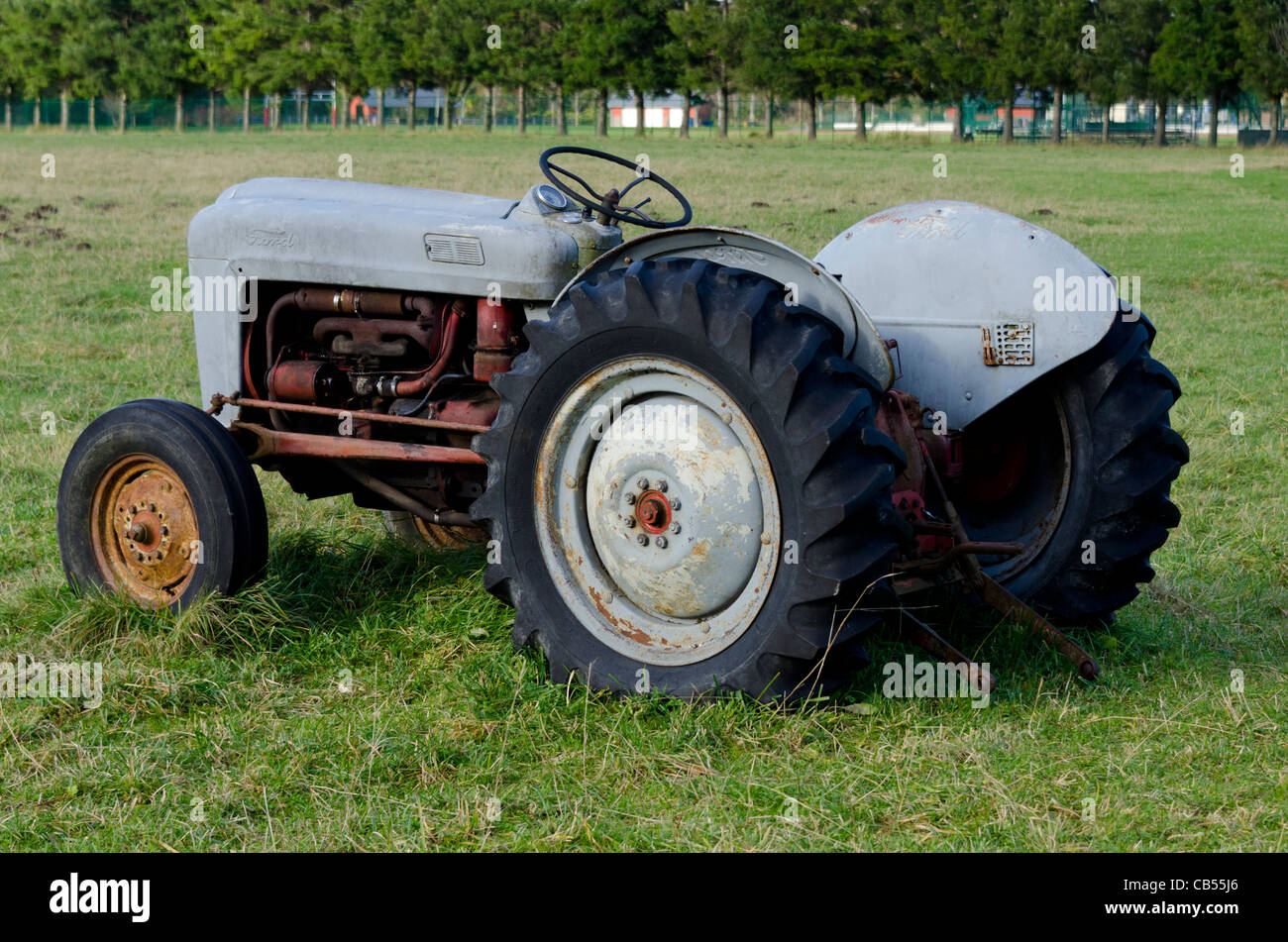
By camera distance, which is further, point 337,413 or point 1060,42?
point 1060,42

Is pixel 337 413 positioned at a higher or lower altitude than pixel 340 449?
higher

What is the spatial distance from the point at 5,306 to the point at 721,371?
1040 cm

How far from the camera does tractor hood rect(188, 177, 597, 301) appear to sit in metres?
4.92

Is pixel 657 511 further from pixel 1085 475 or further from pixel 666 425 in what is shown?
pixel 1085 475

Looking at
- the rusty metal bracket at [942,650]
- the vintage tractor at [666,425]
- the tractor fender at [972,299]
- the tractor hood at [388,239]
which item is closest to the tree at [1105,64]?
the tractor fender at [972,299]

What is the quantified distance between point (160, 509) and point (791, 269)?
254cm

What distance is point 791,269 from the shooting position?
4438 millimetres

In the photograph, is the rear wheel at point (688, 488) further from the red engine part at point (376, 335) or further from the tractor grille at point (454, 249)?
the red engine part at point (376, 335)

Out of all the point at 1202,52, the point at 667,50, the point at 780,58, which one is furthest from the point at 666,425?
the point at 667,50

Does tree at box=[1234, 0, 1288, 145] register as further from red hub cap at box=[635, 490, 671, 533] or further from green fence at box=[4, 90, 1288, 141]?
red hub cap at box=[635, 490, 671, 533]

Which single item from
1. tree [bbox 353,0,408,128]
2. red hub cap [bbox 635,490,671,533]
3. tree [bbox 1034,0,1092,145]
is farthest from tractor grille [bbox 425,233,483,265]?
tree [bbox 353,0,408,128]

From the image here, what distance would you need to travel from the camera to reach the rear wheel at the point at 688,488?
159 inches

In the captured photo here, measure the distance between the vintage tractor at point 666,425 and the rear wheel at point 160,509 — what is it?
0.04ft

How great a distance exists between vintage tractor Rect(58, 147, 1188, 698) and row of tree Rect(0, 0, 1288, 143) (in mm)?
55709
